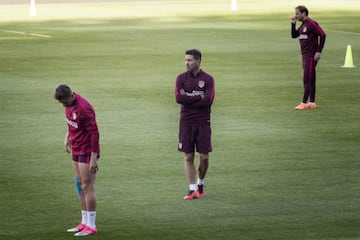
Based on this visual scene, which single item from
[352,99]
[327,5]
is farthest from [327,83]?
[327,5]

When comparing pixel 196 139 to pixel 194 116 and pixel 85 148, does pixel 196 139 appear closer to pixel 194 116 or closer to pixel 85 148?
pixel 194 116

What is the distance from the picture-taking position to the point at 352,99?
25.8 m

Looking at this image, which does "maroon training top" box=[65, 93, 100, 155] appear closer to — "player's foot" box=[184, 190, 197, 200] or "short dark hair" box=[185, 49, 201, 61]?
"short dark hair" box=[185, 49, 201, 61]

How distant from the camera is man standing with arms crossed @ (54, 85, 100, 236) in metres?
13.2

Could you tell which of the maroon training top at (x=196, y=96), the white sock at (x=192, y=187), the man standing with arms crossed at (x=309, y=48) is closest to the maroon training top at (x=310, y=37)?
the man standing with arms crossed at (x=309, y=48)

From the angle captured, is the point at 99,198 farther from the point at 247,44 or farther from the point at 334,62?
the point at 247,44

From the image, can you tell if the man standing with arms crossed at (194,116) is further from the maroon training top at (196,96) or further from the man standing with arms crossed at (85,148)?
the man standing with arms crossed at (85,148)

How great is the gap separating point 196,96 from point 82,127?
247 centimetres

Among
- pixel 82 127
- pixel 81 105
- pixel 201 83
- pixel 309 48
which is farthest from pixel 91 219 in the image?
pixel 309 48

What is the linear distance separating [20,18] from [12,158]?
3824 cm

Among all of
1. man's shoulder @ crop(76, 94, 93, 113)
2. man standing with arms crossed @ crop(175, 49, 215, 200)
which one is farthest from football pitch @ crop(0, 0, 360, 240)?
man's shoulder @ crop(76, 94, 93, 113)

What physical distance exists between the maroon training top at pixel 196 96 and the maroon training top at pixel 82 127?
2275 mm

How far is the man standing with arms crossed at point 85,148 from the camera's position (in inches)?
519

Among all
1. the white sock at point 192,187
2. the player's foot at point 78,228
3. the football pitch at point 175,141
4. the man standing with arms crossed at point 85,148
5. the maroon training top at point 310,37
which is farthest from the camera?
the maroon training top at point 310,37
